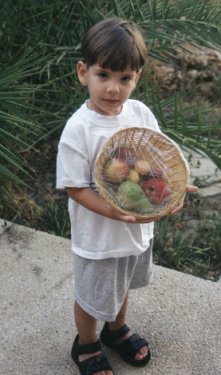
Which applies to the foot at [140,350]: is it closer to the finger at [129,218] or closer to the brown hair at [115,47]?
the finger at [129,218]

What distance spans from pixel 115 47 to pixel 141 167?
34cm

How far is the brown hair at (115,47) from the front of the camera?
1.82 m

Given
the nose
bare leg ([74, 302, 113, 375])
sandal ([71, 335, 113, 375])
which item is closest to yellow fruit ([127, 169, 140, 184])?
the nose

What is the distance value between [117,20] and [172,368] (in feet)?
4.05

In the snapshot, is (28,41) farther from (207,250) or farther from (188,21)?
(207,250)

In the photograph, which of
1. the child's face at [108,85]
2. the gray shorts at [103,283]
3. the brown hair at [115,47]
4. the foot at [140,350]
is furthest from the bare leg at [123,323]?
the brown hair at [115,47]

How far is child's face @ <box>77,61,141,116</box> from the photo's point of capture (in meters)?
1.84

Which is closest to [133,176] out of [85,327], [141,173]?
[141,173]

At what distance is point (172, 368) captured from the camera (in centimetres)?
236

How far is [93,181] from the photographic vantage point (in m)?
1.94

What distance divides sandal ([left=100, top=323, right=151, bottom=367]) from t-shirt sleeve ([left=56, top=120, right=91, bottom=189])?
0.73 metres

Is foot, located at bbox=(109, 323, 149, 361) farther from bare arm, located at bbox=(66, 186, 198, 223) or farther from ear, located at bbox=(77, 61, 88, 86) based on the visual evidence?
ear, located at bbox=(77, 61, 88, 86)

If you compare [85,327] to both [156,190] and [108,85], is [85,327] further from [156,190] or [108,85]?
[108,85]

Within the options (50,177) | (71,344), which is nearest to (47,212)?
(50,177)
